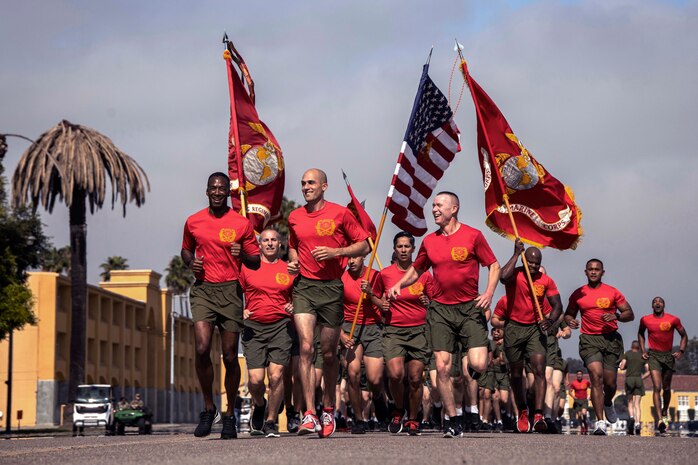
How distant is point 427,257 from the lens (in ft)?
44.4

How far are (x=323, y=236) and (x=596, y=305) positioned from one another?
17.7 ft

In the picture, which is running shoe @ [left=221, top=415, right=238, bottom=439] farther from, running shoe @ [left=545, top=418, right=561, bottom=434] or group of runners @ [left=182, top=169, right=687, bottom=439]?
running shoe @ [left=545, top=418, right=561, bottom=434]

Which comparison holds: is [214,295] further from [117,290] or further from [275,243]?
[117,290]

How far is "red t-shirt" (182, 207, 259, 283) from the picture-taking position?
42.1ft

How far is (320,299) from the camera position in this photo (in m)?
12.8

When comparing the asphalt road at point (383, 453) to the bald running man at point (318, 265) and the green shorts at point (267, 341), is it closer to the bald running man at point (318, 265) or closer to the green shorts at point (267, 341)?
the bald running man at point (318, 265)

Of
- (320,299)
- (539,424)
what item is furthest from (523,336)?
(320,299)

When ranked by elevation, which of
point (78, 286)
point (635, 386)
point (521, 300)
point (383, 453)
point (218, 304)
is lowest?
point (383, 453)

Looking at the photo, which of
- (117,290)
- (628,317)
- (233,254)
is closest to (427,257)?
(233,254)

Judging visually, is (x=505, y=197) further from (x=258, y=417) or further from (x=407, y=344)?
(x=258, y=417)

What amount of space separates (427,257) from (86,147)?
35.5m

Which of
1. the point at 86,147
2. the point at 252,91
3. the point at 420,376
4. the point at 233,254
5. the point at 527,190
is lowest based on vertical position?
the point at 420,376

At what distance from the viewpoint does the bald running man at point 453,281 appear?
43.4 ft

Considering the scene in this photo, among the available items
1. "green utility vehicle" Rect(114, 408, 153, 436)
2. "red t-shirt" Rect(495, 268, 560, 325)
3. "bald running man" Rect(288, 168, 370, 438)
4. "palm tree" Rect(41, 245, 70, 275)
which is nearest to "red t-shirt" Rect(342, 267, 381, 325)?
"red t-shirt" Rect(495, 268, 560, 325)
